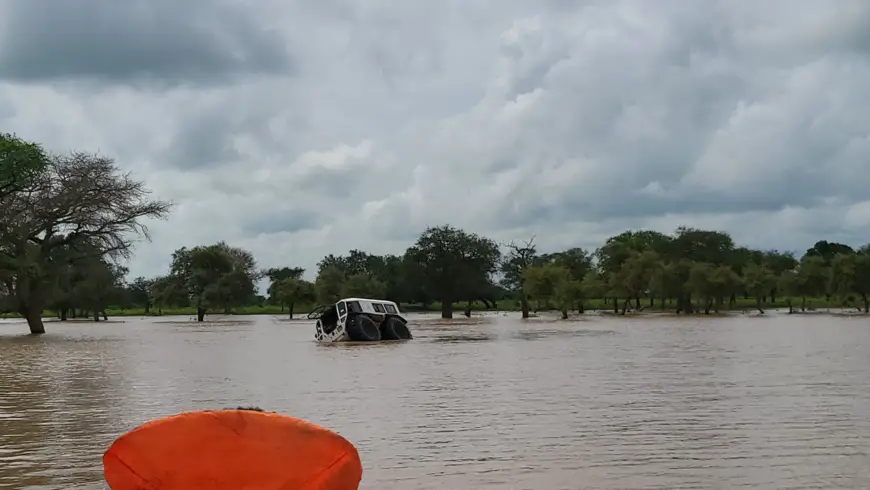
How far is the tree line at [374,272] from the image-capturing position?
45656mm

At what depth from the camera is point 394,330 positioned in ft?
124

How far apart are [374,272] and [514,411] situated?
109 metres

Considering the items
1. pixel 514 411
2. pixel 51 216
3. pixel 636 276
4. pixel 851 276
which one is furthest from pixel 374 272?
pixel 514 411

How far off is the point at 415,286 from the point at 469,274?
19.8ft

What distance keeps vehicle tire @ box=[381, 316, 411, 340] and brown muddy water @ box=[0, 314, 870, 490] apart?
11369mm

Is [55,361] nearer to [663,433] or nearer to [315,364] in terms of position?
[315,364]

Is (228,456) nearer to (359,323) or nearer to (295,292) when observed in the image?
(359,323)

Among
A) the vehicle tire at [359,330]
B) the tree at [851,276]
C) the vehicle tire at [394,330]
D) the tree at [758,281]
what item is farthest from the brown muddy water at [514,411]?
the tree at [758,281]

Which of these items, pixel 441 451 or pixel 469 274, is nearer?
pixel 441 451

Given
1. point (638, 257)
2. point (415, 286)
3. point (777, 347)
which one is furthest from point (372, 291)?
point (777, 347)

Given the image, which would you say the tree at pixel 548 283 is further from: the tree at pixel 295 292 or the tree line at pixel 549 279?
the tree at pixel 295 292

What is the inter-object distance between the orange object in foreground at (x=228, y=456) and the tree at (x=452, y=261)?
8410cm

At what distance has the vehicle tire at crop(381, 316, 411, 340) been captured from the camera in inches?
1490

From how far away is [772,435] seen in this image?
1054 centimetres
